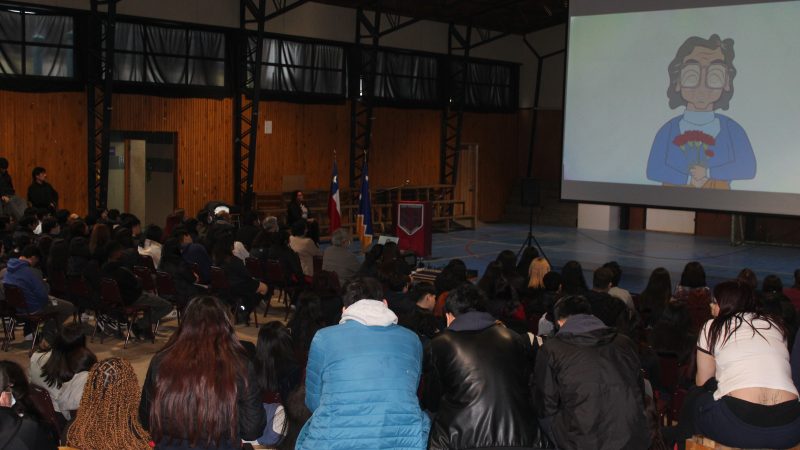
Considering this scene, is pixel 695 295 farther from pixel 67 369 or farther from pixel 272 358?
pixel 67 369

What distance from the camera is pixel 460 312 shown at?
400cm

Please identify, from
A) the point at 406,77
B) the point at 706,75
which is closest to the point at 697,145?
the point at 706,75

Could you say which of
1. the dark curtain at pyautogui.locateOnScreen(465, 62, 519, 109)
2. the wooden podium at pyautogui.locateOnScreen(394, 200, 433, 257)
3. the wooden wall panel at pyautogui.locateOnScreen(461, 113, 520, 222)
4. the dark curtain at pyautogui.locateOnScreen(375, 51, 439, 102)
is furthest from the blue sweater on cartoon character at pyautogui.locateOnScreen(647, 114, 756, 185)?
the wooden wall panel at pyautogui.locateOnScreen(461, 113, 520, 222)

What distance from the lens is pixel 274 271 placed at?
10.2m

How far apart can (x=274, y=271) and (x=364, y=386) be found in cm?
697

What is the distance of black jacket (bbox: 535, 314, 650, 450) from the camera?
3576 millimetres

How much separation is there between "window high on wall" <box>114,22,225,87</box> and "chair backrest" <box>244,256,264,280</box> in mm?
7521

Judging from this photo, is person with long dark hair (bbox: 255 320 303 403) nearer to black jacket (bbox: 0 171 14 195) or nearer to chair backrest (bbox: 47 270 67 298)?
chair backrest (bbox: 47 270 67 298)

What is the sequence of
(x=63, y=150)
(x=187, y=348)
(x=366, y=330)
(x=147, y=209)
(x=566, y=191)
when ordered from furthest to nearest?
(x=147, y=209)
(x=63, y=150)
(x=566, y=191)
(x=366, y=330)
(x=187, y=348)

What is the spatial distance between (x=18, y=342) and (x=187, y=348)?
7.01m

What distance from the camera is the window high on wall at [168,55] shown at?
16.4 meters

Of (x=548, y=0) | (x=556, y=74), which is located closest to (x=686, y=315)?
(x=548, y=0)

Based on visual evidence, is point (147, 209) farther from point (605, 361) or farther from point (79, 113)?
point (605, 361)

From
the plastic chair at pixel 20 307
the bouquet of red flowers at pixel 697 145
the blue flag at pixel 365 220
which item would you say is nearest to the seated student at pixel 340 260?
the plastic chair at pixel 20 307
